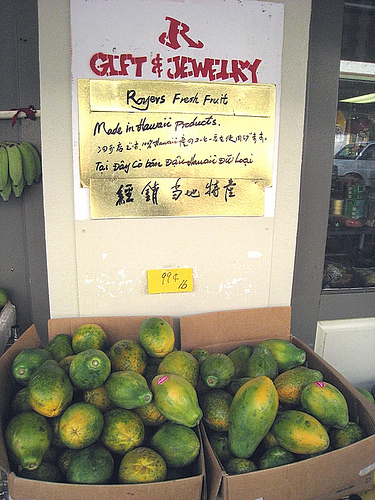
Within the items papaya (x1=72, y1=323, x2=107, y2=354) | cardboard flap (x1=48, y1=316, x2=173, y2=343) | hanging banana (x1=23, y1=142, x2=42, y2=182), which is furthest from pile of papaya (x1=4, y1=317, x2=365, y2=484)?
hanging banana (x1=23, y1=142, x2=42, y2=182)

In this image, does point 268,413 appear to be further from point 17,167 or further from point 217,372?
point 17,167

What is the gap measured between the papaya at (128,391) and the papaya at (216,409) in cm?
→ 22

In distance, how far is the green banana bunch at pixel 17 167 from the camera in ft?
6.07

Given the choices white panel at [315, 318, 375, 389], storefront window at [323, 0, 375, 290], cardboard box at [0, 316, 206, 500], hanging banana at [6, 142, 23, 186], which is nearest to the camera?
cardboard box at [0, 316, 206, 500]

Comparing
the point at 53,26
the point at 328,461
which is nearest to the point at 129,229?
the point at 53,26

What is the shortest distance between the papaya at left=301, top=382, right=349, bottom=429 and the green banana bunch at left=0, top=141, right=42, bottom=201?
1.60 m

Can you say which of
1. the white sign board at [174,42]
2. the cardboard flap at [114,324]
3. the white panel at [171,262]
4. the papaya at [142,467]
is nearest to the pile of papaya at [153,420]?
the papaya at [142,467]

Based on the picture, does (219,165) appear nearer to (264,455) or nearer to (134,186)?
(134,186)

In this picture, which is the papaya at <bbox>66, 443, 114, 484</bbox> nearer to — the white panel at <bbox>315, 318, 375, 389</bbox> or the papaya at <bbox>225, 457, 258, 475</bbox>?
the papaya at <bbox>225, 457, 258, 475</bbox>

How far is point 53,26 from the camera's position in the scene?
58.9 inches

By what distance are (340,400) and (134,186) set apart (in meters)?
1.12

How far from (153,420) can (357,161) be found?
170cm

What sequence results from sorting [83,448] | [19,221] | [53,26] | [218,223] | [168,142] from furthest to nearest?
1. [19,221]
2. [218,223]
3. [168,142]
4. [53,26]
5. [83,448]

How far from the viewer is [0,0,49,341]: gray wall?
1.95 m
